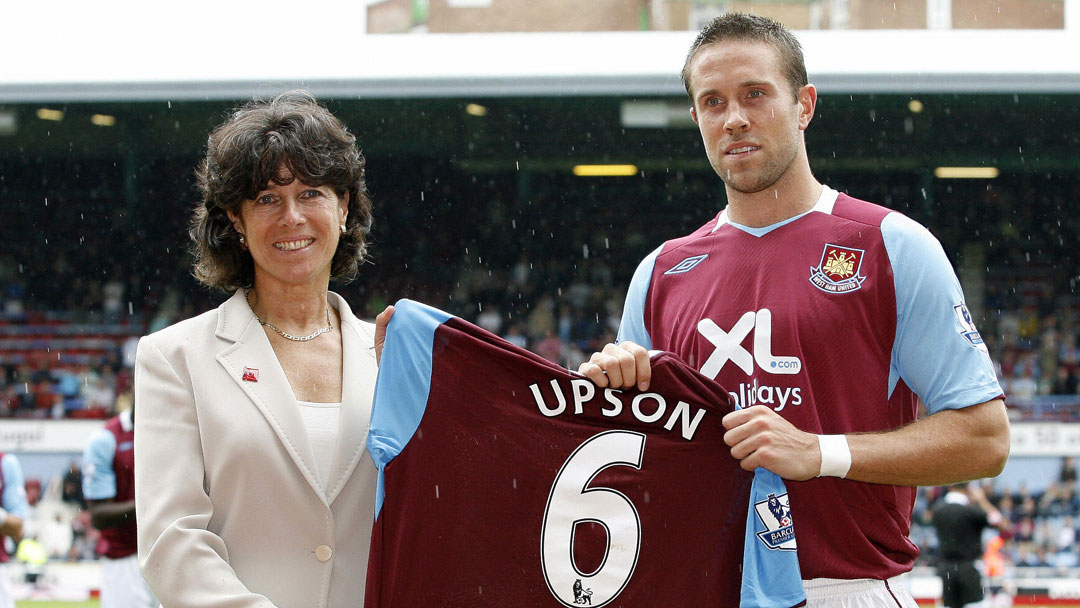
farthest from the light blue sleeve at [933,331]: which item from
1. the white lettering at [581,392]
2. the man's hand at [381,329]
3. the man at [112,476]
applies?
the man at [112,476]

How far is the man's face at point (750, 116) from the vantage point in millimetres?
2506

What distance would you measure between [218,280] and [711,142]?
1229 millimetres

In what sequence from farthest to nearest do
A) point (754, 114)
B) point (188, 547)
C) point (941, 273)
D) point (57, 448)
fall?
1. point (57, 448)
2. point (754, 114)
3. point (941, 273)
4. point (188, 547)

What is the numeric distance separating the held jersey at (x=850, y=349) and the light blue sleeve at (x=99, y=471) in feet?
15.8

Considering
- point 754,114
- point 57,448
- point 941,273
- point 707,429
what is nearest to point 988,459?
point 941,273

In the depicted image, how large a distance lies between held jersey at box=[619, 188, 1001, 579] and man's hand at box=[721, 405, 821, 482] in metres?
0.14

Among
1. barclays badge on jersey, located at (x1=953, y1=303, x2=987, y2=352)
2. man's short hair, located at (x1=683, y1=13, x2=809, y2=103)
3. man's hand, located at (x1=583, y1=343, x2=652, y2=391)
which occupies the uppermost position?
man's short hair, located at (x1=683, y1=13, x2=809, y2=103)

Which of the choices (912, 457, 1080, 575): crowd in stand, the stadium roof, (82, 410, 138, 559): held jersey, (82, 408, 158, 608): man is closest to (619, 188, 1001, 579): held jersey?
(82, 408, 158, 608): man

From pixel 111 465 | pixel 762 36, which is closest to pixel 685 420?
pixel 762 36

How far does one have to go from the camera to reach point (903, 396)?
8.13ft

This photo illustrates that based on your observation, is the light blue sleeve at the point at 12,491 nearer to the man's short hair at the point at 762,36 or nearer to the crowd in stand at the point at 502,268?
the man's short hair at the point at 762,36

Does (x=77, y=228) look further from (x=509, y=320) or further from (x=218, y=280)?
(x=218, y=280)

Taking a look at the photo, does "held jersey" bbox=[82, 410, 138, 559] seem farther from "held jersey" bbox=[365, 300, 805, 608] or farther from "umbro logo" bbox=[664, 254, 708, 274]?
"umbro logo" bbox=[664, 254, 708, 274]

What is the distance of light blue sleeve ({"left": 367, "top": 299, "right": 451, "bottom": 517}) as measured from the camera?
2.34 metres
